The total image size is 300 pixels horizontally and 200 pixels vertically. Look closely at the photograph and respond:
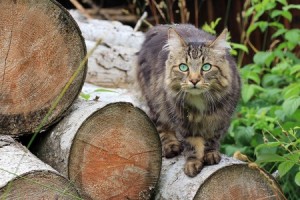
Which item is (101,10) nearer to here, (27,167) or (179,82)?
(179,82)

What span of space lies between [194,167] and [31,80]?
34.6 inches

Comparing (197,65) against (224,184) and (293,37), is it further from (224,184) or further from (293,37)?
(293,37)

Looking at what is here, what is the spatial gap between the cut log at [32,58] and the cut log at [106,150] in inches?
7.0

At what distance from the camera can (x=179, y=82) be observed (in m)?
3.63

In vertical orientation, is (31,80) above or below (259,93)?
above

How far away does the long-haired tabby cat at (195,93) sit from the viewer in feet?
11.6

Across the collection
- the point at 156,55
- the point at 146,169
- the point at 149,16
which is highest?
the point at 156,55

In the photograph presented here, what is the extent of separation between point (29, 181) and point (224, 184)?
965 millimetres

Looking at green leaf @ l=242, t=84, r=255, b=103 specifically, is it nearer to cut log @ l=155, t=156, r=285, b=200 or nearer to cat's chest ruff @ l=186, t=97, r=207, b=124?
cat's chest ruff @ l=186, t=97, r=207, b=124

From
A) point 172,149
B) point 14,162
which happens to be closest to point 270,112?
point 172,149

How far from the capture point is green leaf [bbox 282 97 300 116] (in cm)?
392

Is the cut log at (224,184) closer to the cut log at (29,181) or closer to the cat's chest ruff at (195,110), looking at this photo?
the cat's chest ruff at (195,110)

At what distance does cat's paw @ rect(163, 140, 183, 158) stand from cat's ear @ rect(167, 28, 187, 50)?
54 cm

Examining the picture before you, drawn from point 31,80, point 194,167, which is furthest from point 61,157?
point 194,167
